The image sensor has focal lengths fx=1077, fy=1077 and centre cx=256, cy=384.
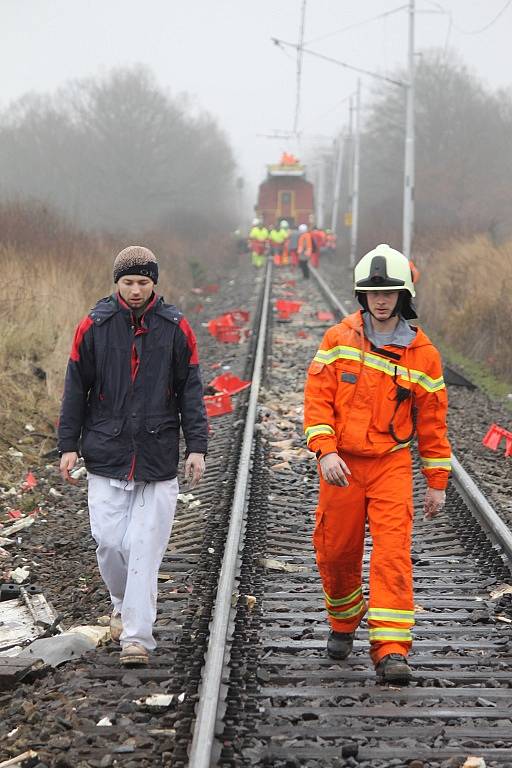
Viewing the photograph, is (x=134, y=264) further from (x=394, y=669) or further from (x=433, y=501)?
(x=394, y=669)

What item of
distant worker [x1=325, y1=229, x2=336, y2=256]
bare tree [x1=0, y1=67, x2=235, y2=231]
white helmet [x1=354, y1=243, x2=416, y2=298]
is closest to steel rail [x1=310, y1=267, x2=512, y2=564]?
white helmet [x1=354, y1=243, x2=416, y2=298]

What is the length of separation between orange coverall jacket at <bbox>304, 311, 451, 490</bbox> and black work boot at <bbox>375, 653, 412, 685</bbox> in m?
0.81

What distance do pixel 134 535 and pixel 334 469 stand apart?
102 centimetres

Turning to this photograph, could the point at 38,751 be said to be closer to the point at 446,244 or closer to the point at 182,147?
the point at 446,244

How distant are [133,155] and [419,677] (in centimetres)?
5340

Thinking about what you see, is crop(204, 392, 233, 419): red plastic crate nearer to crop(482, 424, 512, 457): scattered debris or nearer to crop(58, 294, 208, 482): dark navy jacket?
crop(482, 424, 512, 457): scattered debris

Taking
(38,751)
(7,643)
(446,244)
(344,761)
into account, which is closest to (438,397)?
(344,761)

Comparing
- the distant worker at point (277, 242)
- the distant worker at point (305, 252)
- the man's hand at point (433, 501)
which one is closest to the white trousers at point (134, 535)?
the man's hand at point (433, 501)

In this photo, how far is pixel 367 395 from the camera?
4691 millimetres

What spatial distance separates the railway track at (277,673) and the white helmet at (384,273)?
1728 millimetres

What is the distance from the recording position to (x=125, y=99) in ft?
190

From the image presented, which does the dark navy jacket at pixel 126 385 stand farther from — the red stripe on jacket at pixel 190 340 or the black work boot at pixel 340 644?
A: the black work boot at pixel 340 644

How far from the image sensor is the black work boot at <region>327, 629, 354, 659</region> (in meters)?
5.00

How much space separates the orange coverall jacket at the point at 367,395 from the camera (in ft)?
15.3
